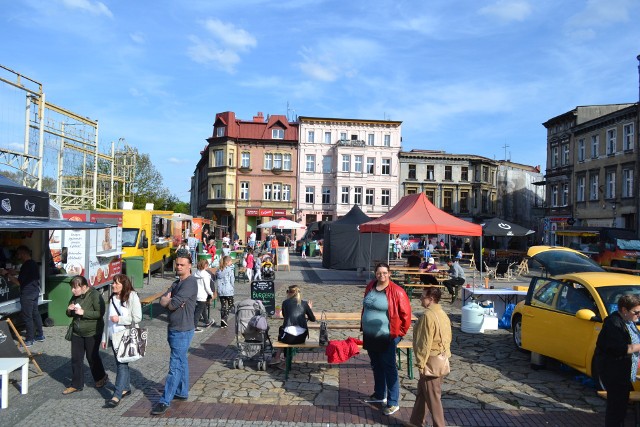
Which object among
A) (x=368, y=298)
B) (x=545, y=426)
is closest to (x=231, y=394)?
(x=368, y=298)

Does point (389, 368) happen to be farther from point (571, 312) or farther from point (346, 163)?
point (346, 163)

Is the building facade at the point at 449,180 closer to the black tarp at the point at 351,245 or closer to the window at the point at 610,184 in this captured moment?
the window at the point at 610,184

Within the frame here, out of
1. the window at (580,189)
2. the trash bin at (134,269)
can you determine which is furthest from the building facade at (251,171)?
the trash bin at (134,269)

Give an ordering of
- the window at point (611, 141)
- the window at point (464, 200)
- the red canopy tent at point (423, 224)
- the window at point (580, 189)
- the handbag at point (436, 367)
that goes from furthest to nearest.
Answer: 1. the window at point (464, 200)
2. the window at point (580, 189)
3. the window at point (611, 141)
4. the red canopy tent at point (423, 224)
5. the handbag at point (436, 367)

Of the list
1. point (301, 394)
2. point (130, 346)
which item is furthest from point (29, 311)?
point (301, 394)

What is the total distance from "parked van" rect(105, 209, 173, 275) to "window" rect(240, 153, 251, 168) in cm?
2889

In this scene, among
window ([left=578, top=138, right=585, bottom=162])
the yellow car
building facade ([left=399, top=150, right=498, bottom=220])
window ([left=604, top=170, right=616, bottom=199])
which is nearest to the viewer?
the yellow car

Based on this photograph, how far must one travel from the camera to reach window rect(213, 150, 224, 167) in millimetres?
50031

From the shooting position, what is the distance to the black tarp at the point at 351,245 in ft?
78.1

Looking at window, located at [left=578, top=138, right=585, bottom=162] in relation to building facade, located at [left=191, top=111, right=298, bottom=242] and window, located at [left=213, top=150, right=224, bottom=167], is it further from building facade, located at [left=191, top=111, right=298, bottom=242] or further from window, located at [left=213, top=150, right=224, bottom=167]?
window, located at [left=213, top=150, right=224, bottom=167]

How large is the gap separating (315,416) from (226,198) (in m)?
44.3

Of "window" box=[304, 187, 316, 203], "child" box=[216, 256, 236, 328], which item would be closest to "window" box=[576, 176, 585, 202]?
"window" box=[304, 187, 316, 203]

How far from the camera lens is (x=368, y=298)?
19.3ft

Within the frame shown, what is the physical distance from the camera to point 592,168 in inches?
1451
